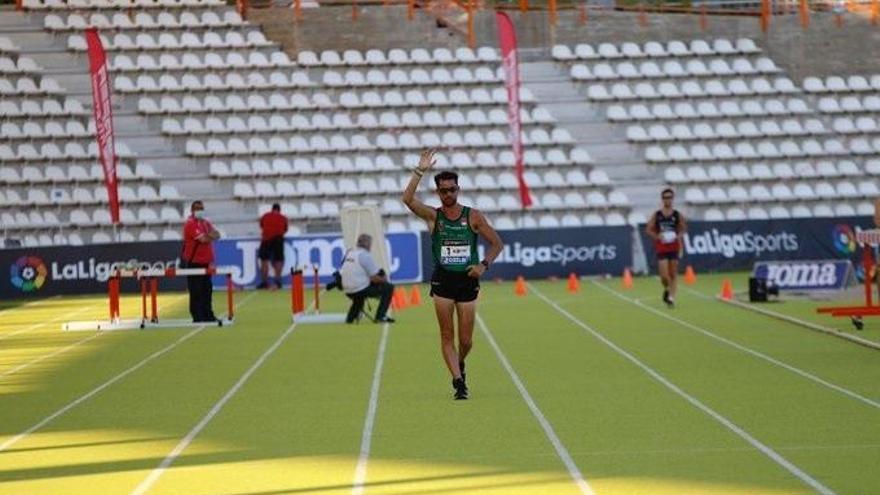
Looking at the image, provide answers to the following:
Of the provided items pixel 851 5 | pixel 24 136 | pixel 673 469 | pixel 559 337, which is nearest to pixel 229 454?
pixel 673 469

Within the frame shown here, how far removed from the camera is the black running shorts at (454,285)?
16.0m

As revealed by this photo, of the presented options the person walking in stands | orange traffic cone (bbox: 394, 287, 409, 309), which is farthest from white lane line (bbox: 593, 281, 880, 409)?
orange traffic cone (bbox: 394, 287, 409, 309)

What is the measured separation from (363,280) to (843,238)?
16.3 metres

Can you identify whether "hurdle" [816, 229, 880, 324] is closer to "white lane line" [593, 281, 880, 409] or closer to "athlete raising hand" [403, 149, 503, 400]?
"white lane line" [593, 281, 880, 409]

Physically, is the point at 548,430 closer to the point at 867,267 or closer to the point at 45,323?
the point at 867,267

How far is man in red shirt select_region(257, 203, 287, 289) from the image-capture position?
37.3 m

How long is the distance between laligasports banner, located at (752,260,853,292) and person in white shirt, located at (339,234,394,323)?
6.94 m

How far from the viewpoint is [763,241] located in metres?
40.3

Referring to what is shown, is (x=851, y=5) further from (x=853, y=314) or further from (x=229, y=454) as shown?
(x=229, y=454)

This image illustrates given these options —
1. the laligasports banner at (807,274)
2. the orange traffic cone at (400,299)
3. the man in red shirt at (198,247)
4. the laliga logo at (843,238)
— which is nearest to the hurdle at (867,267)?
the laligasports banner at (807,274)

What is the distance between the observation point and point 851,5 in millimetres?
49844

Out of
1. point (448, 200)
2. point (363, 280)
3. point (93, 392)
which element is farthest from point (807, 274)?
point (448, 200)

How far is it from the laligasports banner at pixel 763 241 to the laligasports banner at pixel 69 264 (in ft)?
32.7

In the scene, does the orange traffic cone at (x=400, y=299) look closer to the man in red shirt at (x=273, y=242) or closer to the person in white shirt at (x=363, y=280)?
the person in white shirt at (x=363, y=280)
